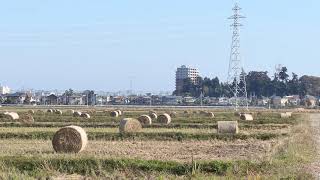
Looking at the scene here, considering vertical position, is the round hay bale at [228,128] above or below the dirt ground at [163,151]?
above

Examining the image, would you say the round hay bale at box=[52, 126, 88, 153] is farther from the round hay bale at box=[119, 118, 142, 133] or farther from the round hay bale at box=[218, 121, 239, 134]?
the round hay bale at box=[218, 121, 239, 134]

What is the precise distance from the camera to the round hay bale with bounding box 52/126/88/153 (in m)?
26.2

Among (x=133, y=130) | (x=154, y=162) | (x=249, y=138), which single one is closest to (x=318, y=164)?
(x=154, y=162)

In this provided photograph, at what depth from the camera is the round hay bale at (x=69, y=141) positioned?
26.2 metres

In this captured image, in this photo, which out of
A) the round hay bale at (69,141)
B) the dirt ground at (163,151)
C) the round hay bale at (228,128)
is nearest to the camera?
the dirt ground at (163,151)

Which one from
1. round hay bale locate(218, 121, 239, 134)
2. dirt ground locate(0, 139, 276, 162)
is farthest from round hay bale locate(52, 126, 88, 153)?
round hay bale locate(218, 121, 239, 134)

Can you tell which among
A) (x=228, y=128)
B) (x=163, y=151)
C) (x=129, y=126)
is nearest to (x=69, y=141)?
(x=163, y=151)

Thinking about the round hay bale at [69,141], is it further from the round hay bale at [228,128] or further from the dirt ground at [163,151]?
the round hay bale at [228,128]

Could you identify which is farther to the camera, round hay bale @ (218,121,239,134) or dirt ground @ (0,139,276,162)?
round hay bale @ (218,121,239,134)

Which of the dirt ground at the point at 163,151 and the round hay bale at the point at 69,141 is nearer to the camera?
the dirt ground at the point at 163,151

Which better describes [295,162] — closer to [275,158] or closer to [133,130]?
[275,158]

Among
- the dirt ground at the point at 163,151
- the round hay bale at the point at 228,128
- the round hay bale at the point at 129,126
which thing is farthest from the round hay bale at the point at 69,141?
the round hay bale at the point at 228,128

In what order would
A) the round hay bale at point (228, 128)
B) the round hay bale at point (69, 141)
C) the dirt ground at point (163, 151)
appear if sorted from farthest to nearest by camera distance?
the round hay bale at point (228, 128) < the round hay bale at point (69, 141) < the dirt ground at point (163, 151)

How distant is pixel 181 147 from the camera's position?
30.3 m
